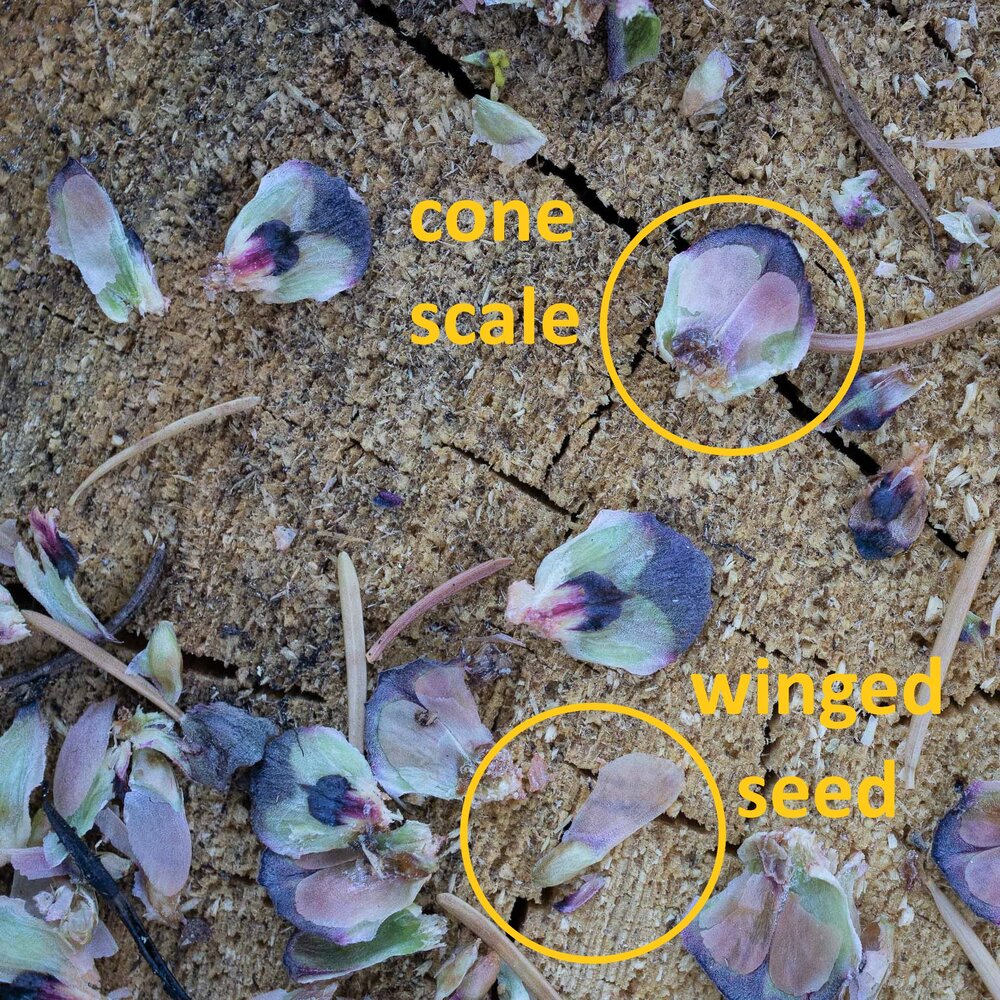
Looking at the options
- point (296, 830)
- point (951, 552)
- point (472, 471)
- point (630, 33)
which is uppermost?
point (630, 33)

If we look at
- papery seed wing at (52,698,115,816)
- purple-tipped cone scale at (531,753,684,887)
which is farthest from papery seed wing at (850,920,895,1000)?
papery seed wing at (52,698,115,816)

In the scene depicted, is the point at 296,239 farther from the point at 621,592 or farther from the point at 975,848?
the point at 975,848

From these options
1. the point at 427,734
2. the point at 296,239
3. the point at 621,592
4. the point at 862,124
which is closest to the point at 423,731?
the point at 427,734

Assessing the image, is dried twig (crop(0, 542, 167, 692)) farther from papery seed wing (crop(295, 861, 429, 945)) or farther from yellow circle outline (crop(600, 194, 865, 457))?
yellow circle outline (crop(600, 194, 865, 457))

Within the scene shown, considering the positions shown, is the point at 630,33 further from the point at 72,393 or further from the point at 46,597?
the point at 46,597

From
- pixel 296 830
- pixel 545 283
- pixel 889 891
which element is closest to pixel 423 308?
pixel 545 283

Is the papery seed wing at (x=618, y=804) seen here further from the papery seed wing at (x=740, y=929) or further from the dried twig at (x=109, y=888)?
the dried twig at (x=109, y=888)
